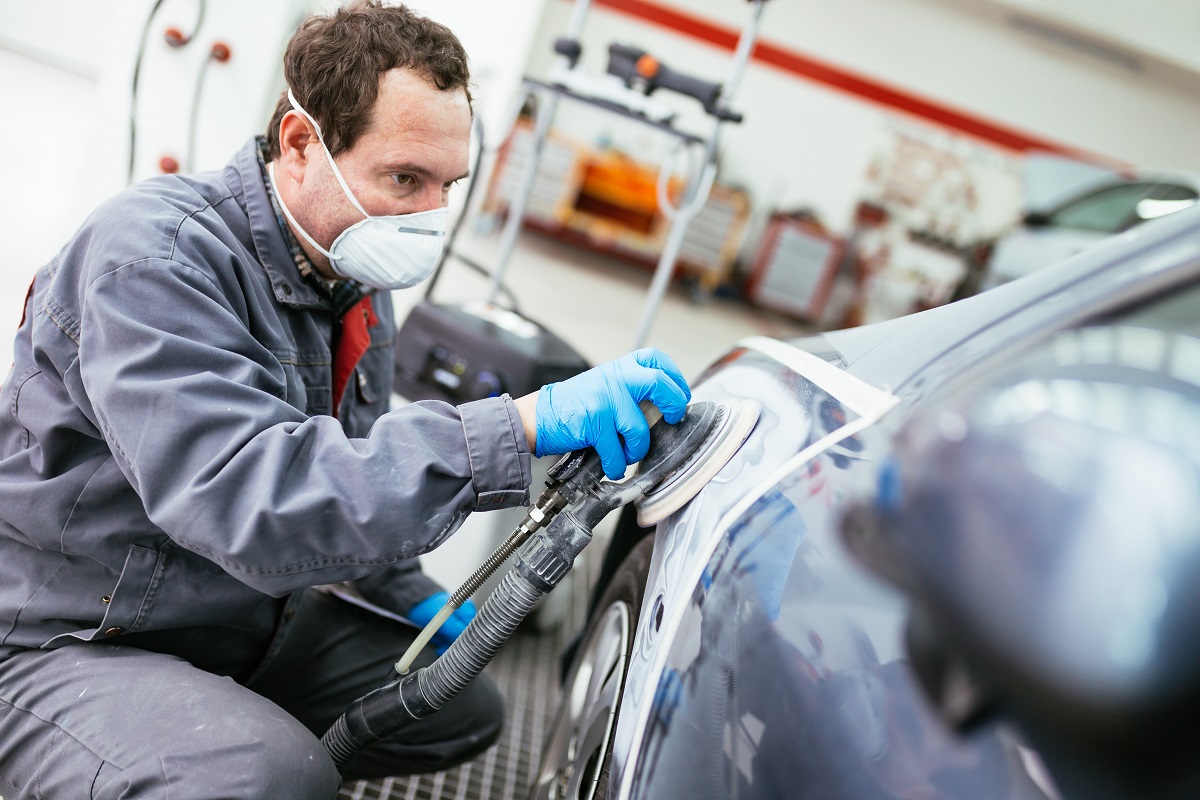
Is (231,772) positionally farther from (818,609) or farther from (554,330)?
(554,330)

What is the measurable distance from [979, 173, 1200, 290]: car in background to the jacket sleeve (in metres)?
4.58

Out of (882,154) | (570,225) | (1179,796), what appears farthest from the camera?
(882,154)

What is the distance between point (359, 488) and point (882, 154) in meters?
7.93

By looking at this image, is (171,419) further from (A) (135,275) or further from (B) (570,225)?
(B) (570,225)

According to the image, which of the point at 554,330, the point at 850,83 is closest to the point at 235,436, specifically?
the point at 554,330

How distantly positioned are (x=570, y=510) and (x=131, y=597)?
21.5 inches

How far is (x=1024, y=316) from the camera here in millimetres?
836

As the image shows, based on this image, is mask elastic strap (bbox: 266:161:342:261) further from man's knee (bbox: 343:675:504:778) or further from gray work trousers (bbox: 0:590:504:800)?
man's knee (bbox: 343:675:504:778)

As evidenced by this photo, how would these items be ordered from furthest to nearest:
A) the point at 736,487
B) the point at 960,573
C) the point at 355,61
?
1. the point at 355,61
2. the point at 736,487
3. the point at 960,573

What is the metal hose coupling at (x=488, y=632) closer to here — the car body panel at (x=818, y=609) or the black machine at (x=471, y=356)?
the car body panel at (x=818, y=609)

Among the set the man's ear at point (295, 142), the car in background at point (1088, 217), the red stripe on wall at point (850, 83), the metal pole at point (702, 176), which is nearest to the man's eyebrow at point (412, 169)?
the man's ear at point (295, 142)

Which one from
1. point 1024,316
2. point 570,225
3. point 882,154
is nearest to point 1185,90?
point 882,154

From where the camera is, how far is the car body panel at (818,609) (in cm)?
67

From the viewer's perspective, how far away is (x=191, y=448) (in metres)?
0.93
